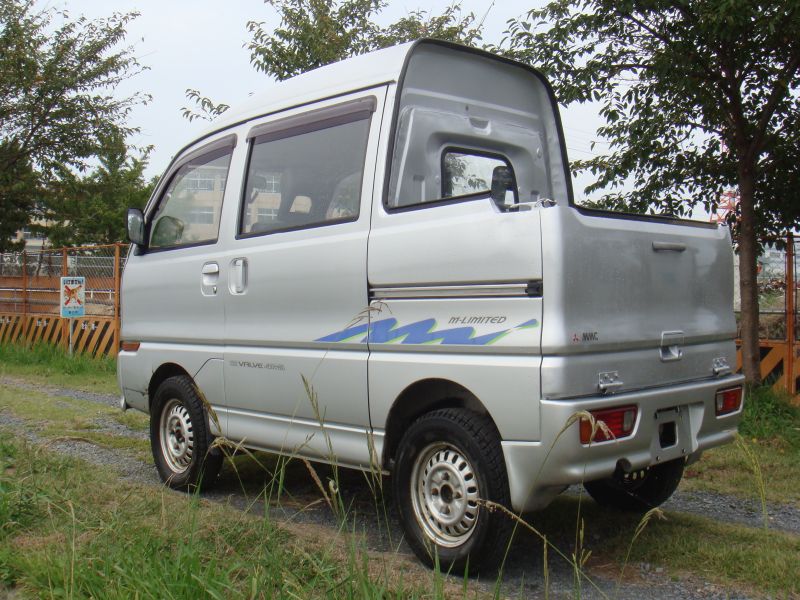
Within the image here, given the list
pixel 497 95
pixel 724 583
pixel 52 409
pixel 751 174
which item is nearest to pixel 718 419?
pixel 724 583

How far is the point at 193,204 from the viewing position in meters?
5.81

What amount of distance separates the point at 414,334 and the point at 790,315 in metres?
5.83

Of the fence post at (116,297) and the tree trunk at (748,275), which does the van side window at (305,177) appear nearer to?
the tree trunk at (748,275)

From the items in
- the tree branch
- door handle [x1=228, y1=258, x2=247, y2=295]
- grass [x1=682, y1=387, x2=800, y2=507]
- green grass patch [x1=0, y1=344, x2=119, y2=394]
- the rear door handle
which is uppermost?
the tree branch

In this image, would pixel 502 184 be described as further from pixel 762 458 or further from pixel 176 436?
pixel 762 458

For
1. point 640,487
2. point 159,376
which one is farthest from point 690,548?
point 159,376

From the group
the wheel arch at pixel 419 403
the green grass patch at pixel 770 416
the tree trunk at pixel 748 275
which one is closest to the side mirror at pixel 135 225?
the wheel arch at pixel 419 403

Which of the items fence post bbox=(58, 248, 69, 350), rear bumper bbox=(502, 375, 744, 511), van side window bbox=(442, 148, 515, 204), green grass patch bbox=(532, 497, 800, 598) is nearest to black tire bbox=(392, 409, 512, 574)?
rear bumper bbox=(502, 375, 744, 511)

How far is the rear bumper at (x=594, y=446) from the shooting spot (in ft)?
11.6

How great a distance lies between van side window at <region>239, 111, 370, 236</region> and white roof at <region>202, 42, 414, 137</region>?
175 millimetres

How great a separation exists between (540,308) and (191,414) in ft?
8.96

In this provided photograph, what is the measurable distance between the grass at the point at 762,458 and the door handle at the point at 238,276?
2954 mm

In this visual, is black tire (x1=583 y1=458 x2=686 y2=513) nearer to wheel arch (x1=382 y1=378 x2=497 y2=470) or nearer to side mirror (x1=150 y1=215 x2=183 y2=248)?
wheel arch (x1=382 y1=378 x2=497 y2=470)

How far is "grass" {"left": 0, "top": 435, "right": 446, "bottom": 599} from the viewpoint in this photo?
9.59ft
